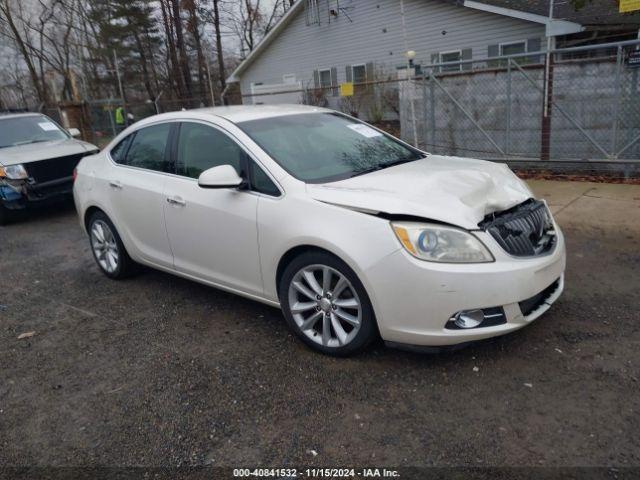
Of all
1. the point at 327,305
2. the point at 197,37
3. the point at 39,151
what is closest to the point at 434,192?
the point at 327,305

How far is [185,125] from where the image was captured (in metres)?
4.34

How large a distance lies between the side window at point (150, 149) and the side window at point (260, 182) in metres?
1.01

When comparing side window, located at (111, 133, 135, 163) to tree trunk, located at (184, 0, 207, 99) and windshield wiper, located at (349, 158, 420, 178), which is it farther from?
tree trunk, located at (184, 0, 207, 99)

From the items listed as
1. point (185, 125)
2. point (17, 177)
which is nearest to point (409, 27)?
point (17, 177)

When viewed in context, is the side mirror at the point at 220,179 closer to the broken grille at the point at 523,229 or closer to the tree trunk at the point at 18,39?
the broken grille at the point at 523,229

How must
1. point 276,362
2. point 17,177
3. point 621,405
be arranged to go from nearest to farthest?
point 621,405, point 276,362, point 17,177

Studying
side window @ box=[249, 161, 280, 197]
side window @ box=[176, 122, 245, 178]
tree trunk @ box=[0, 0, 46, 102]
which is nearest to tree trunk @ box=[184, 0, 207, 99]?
tree trunk @ box=[0, 0, 46, 102]

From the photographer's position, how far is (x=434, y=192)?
10.7 feet

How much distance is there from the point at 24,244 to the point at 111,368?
4.55 meters

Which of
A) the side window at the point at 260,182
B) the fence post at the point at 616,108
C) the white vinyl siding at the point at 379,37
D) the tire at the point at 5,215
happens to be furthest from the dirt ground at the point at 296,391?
the white vinyl siding at the point at 379,37

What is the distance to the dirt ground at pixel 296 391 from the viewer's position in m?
2.60

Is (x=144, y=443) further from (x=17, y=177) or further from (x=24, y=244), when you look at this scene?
(x=17, y=177)

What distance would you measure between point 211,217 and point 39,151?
19.9 feet

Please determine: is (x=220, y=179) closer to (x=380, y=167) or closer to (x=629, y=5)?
(x=380, y=167)
